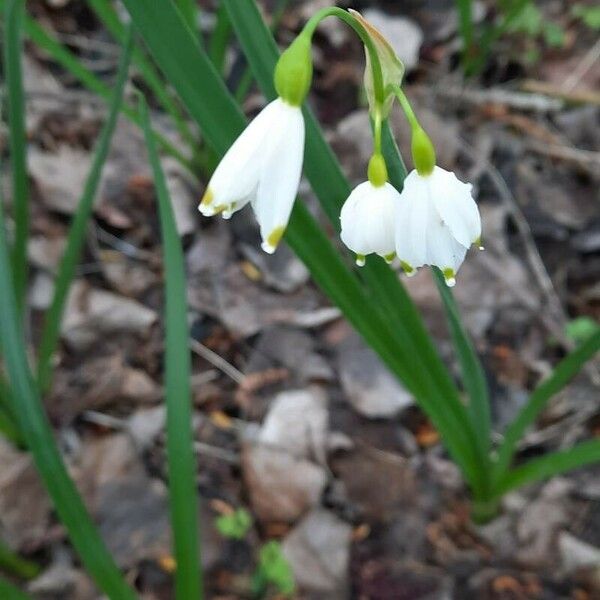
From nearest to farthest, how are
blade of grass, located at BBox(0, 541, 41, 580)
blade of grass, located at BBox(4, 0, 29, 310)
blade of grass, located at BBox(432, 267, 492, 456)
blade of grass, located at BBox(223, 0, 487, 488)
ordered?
blade of grass, located at BBox(223, 0, 487, 488)
blade of grass, located at BBox(432, 267, 492, 456)
blade of grass, located at BBox(4, 0, 29, 310)
blade of grass, located at BBox(0, 541, 41, 580)

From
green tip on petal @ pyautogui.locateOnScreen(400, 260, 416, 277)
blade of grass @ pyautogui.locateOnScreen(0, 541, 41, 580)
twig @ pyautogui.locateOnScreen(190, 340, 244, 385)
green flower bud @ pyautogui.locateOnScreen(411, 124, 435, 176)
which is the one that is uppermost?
green flower bud @ pyautogui.locateOnScreen(411, 124, 435, 176)

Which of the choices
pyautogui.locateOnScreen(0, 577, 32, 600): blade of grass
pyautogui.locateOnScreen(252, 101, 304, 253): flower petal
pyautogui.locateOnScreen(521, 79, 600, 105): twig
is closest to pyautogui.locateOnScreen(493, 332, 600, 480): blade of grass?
pyautogui.locateOnScreen(252, 101, 304, 253): flower petal

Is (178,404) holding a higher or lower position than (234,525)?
Answer: higher

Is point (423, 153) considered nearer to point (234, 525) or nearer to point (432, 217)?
point (432, 217)

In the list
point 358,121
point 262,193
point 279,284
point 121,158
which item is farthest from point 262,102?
point 262,193

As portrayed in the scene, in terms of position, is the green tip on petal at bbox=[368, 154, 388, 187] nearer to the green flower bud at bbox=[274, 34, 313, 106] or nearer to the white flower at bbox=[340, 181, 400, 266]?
the white flower at bbox=[340, 181, 400, 266]

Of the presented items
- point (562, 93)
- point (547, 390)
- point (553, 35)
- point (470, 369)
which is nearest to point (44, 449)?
point (470, 369)
